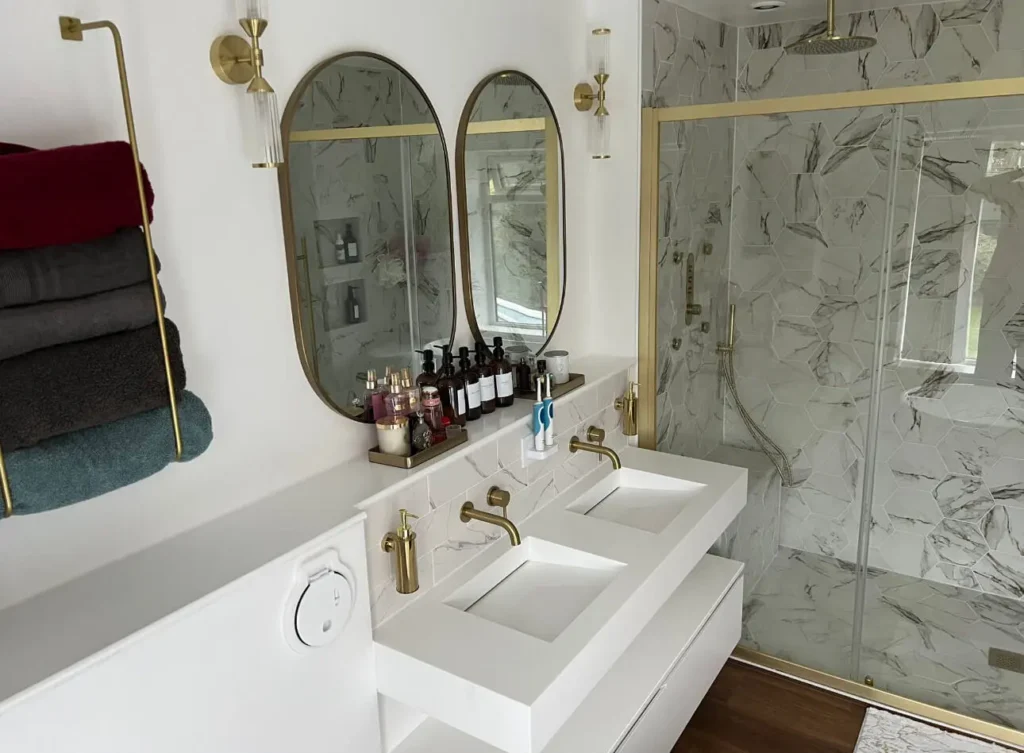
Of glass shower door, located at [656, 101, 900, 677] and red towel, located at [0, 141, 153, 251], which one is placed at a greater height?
red towel, located at [0, 141, 153, 251]

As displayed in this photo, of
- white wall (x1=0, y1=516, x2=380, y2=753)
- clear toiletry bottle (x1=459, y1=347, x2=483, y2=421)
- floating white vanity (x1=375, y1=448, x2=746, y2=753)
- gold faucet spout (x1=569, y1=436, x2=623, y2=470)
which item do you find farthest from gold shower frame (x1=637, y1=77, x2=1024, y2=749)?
white wall (x1=0, y1=516, x2=380, y2=753)

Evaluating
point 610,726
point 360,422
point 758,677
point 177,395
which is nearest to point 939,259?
point 758,677

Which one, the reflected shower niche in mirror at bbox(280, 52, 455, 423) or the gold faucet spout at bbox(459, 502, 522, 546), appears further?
the gold faucet spout at bbox(459, 502, 522, 546)

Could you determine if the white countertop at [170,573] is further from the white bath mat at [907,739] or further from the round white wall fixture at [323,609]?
the white bath mat at [907,739]

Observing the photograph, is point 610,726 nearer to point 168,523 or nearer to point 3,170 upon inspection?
point 168,523

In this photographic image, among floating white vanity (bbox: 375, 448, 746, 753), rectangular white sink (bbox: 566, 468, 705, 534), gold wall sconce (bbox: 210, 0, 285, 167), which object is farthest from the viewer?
rectangular white sink (bbox: 566, 468, 705, 534)

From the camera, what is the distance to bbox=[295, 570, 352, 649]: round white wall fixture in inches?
55.7

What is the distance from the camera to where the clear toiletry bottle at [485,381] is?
6.76 ft

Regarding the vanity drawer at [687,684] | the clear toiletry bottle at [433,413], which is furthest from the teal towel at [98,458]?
the vanity drawer at [687,684]

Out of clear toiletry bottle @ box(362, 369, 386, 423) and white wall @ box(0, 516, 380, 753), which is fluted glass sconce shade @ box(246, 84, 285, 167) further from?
white wall @ box(0, 516, 380, 753)

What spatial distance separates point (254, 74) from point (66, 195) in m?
0.46

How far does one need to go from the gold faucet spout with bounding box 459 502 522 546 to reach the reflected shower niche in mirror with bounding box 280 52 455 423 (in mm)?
322

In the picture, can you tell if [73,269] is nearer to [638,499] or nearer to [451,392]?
[451,392]

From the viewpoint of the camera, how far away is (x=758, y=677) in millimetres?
2764
